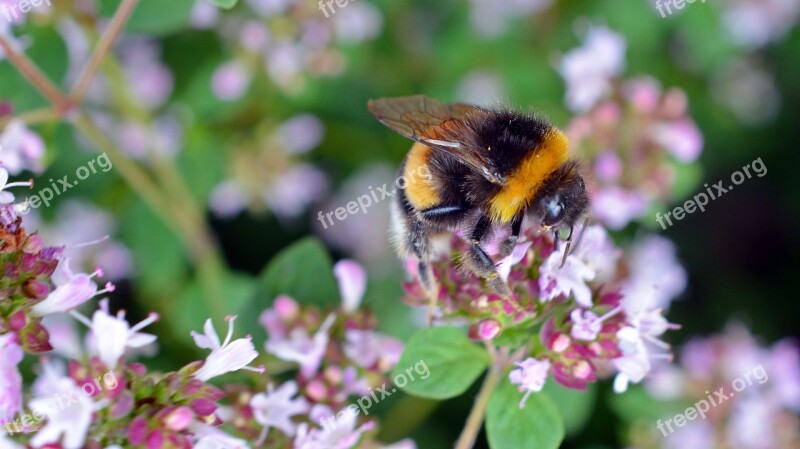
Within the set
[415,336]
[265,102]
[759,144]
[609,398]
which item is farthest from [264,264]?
[759,144]

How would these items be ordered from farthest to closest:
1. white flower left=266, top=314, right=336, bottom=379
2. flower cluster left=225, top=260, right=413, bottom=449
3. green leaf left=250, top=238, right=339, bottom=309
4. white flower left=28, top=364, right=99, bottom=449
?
green leaf left=250, top=238, right=339, bottom=309 → white flower left=266, top=314, right=336, bottom=379 → flower cluster left=225, top=260, right=413, bottom=449 → white flower left=28, top=364, right=99, bottom=449

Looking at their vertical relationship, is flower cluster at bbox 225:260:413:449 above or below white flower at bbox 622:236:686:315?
above

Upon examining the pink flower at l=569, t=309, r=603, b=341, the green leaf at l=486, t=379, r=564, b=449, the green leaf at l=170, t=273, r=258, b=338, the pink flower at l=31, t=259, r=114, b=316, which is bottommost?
the green leaf at l=486, t=379, r=564, b=449

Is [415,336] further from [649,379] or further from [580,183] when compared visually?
[649,379]

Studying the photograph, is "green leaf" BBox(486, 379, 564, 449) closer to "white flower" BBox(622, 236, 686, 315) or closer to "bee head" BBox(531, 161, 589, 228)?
"bee head" BBox(531, 161, 589, 228)

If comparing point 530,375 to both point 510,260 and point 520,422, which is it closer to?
point 520,422

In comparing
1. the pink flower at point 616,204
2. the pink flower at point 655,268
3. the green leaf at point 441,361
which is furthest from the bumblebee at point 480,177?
the pink flower at point 655,268

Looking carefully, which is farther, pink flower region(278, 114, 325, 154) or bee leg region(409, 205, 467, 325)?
pink flower region(278, 114, 325, 154)

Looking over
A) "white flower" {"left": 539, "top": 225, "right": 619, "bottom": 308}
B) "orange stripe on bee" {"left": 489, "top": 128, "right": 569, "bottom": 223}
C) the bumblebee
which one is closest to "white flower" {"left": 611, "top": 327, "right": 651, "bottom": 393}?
"white flower" {"left": 539, "top": 225, "right": 619, "bottom": 308}
